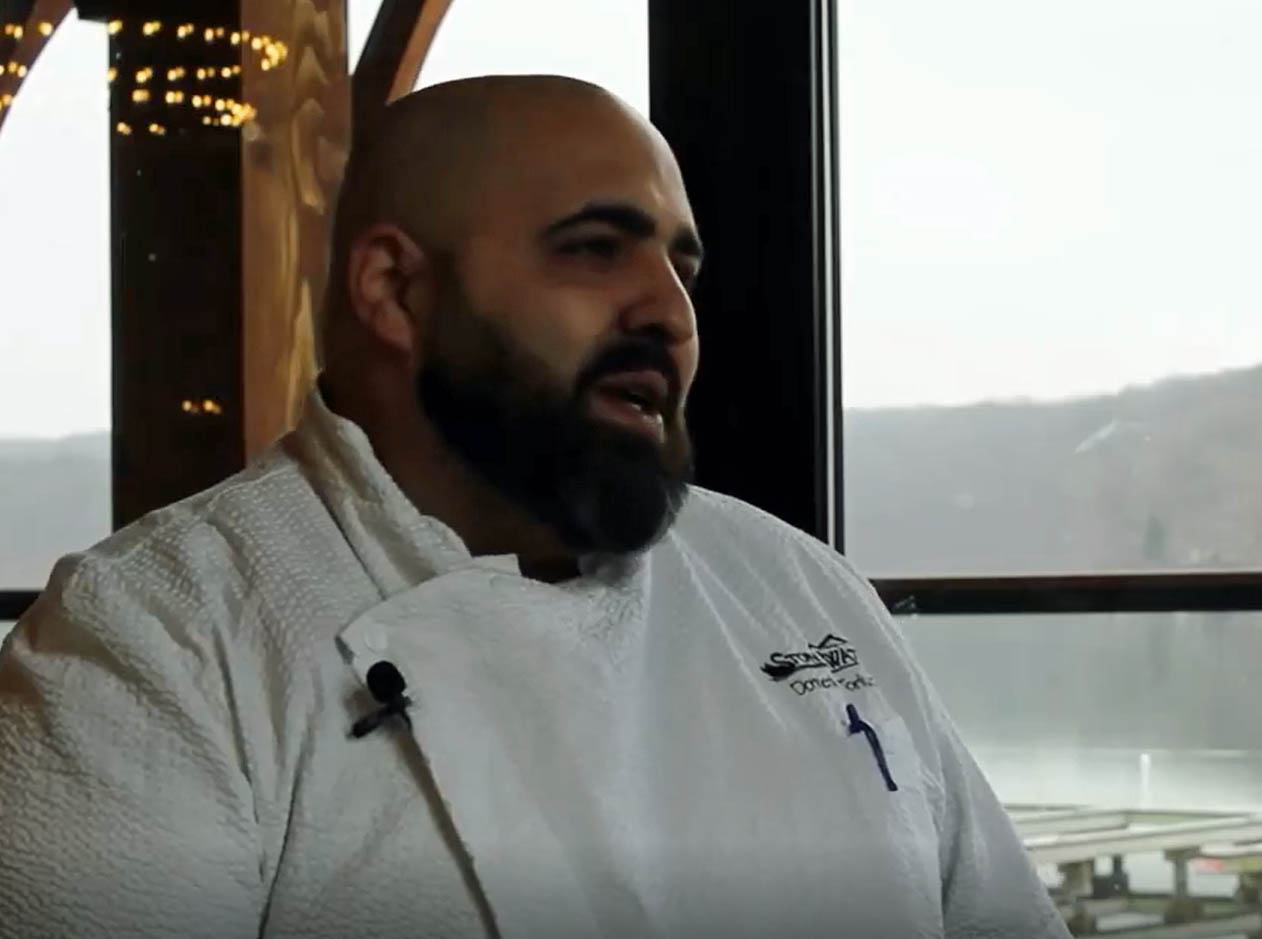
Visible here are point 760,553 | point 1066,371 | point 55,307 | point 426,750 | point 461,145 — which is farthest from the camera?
point 55,307

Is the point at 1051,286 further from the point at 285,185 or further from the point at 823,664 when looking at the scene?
the point at 285,185

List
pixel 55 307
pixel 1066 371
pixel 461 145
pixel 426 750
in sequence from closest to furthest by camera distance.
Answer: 1. pixel 426 750
2. pixel 461 145
3. pixel 1066 371
4. pixel 55 307

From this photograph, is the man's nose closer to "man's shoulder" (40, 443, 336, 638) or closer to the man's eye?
the man's eye

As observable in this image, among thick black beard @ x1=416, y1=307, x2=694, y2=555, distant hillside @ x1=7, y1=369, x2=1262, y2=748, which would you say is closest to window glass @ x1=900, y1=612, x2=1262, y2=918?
distant hillside @ x1=7, y1=369, x2=1262, y2=748

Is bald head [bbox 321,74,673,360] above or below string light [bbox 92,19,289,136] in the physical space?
below

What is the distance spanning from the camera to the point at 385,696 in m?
0.68

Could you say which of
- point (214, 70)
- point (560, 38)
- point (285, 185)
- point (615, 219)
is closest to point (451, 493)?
point (615, 219)

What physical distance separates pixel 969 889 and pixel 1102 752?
0.69 ft

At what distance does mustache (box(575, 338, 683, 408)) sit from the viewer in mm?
750

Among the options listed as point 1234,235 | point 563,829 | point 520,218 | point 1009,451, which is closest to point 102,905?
point 563,829

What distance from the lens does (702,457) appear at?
106 cm

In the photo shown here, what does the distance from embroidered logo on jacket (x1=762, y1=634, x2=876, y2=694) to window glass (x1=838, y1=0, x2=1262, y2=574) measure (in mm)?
186

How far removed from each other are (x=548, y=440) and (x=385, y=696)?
15 centimetres

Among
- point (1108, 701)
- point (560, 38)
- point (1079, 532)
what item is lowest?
point (1108, 701)
